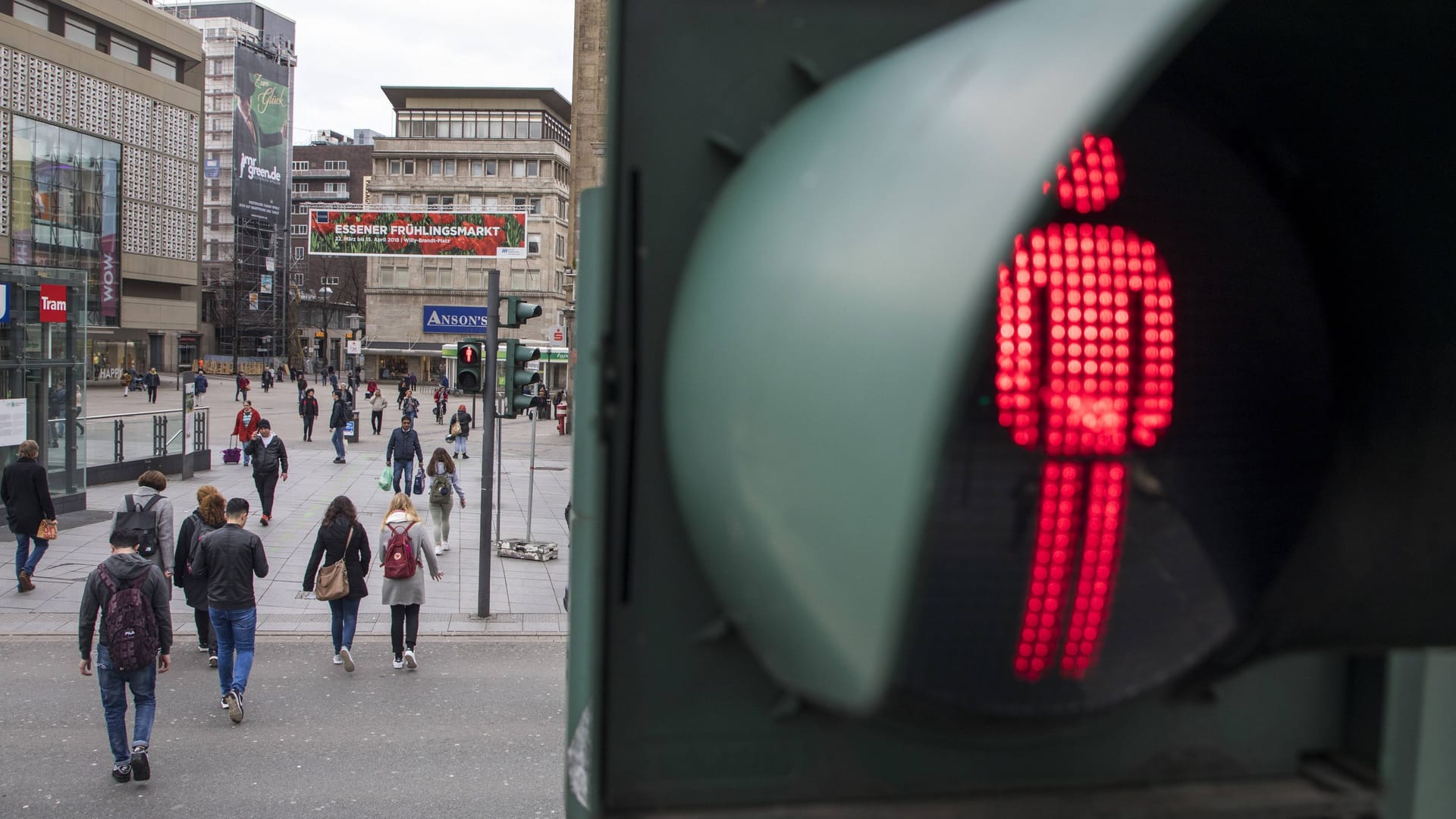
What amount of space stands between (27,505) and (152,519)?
340cm

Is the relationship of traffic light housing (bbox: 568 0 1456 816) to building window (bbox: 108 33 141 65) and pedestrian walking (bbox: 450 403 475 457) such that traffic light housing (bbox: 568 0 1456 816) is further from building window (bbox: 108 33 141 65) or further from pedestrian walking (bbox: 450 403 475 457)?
building window (bbox: 108 33 141 65)

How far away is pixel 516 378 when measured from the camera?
12.0 m

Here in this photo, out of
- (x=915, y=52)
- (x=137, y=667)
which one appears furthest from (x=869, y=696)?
(x=137, y=667)

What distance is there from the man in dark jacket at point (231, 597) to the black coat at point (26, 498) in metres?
4.85

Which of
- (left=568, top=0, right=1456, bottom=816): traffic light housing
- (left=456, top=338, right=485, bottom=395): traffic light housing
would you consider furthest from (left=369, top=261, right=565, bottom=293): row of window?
(left=568, top=0, right=1456, bottom=816): traffic light housing

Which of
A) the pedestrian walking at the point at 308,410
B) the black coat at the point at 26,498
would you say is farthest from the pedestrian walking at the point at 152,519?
the pedestrian walking at the point at 308,410

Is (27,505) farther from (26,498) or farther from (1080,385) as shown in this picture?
(1080,385)

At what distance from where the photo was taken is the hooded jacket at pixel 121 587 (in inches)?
277

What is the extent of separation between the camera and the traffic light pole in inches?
470

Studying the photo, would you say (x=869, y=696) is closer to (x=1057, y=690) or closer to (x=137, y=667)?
(x=1057, y=690)

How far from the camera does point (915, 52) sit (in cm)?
102

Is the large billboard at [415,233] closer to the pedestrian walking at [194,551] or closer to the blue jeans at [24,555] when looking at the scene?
the blue jeans at [24,555]

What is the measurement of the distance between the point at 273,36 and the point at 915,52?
13714 cm

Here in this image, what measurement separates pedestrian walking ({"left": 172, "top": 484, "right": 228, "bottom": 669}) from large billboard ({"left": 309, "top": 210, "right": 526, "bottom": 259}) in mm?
25089
